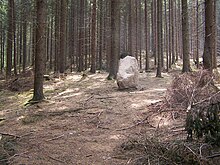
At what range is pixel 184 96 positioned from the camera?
8.09m

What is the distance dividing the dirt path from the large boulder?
64 centimetres

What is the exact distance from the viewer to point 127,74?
12820 millimetres

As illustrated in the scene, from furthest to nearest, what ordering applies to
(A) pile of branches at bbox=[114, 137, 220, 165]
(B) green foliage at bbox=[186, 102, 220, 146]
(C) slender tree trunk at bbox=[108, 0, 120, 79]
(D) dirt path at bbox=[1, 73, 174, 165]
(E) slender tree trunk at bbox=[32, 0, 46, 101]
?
(C) slender tree trunk at bbox=[108, 0, 120, 79] → (E) slender tree trunk at bbox=[32, 0, 46, 101] → (D) dirt path at bbox=[1, 73, 174, 165] → (B) green foliage at bbox=[186, 102, 220, 146] → (A) pile of branches at bbox=[114, 137, 220, 165]

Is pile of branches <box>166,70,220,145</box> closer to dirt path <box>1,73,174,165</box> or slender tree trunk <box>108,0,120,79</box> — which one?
dirt path <box>1,73,174,165</box>

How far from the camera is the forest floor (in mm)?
5812

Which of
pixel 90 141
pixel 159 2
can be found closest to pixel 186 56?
pixel 159 2

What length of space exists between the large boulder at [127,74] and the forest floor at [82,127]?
636 mm

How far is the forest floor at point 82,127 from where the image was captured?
5812 millimetres

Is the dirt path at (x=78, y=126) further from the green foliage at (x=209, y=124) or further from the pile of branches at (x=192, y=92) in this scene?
the green foliage at (x=209, y=124)

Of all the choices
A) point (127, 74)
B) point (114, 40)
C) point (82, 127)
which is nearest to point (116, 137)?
point (82, 127)

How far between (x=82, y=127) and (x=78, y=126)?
0.53ft

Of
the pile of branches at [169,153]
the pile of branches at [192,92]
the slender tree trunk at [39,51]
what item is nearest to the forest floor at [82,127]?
the pile of branches at [169,153]

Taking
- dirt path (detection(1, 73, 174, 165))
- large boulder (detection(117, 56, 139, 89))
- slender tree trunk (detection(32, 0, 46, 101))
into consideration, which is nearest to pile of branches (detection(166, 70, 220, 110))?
dirt path (detection(1, 73, 174, 165))

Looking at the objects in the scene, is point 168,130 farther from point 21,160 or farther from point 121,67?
point 121,67
